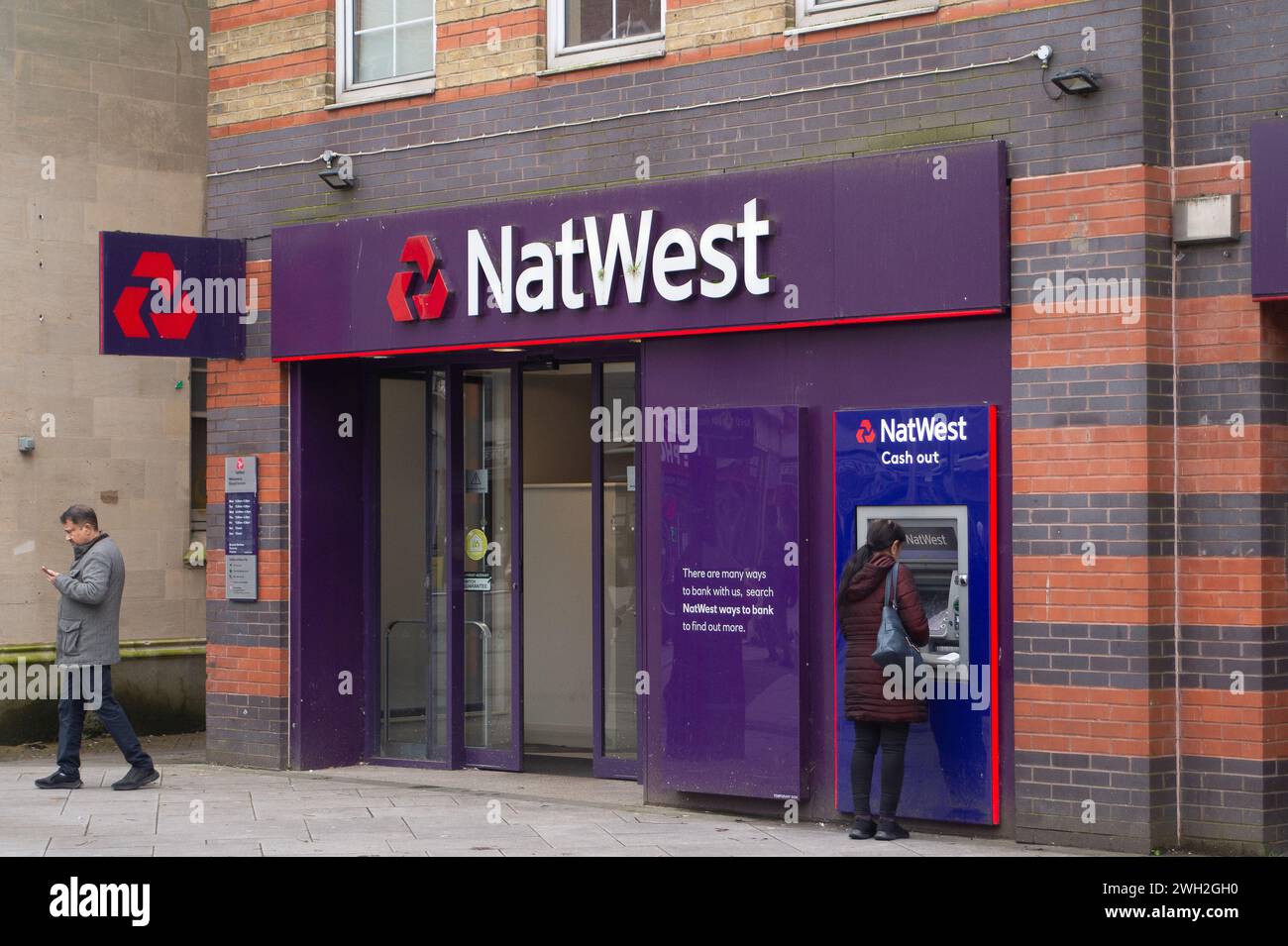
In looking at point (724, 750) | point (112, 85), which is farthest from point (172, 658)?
point (724, 750)

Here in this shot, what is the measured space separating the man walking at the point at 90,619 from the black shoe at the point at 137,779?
0.49ft

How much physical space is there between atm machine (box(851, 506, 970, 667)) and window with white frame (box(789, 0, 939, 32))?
8.84ft

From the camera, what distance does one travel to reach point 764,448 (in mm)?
10047

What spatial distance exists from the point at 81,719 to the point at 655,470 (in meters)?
3.96

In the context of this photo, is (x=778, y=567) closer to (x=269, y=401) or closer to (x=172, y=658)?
(x=269, y=401)

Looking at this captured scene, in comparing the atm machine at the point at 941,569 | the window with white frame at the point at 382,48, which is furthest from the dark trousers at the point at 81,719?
the atm machine at the point at 941,569

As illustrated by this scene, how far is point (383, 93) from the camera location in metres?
11.9

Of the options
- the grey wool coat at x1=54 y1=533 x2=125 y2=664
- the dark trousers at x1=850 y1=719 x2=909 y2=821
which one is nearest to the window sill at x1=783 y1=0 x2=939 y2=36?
the dark trousers at x1=850 y1=719 x2=909 y2=821

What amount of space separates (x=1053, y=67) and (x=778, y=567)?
307cm

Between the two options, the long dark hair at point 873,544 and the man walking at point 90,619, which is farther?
the man walking at point 90,619

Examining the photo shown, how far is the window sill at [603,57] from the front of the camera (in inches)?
421
